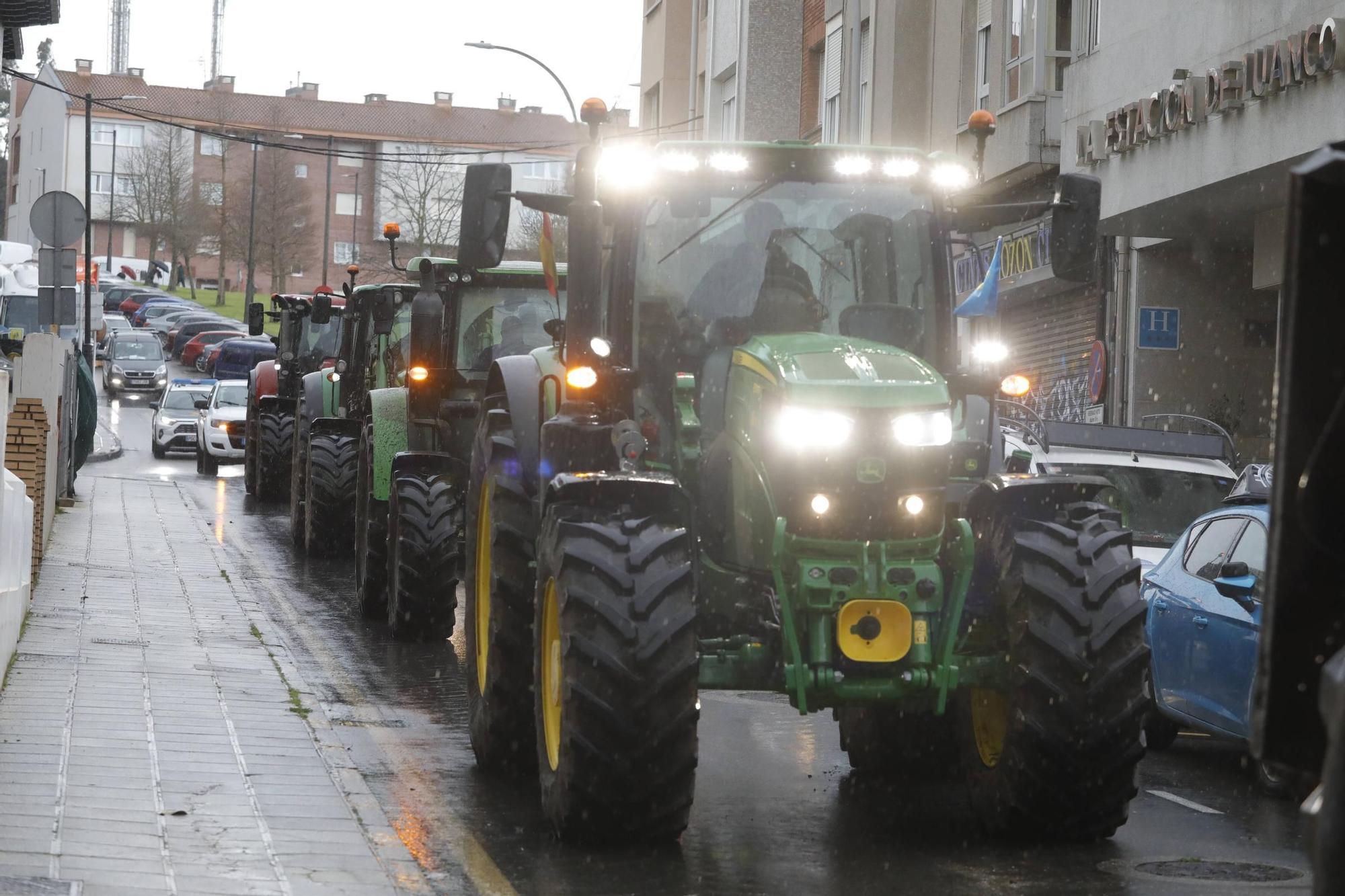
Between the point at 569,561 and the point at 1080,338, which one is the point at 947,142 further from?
the point at 569,561

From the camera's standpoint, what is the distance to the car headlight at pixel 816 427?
7125mm

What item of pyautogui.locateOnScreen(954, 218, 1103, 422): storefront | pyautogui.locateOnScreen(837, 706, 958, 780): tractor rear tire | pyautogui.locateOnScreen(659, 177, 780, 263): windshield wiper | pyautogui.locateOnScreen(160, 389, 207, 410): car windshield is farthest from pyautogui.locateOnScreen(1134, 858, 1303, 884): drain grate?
pyautogui.locateOnScreen(160, 389, 207, 410): car windshield

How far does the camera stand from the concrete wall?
21.9m

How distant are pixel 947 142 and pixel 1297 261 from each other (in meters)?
24.3

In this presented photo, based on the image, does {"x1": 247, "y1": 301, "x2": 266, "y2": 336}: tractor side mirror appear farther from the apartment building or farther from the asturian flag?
the apartment building

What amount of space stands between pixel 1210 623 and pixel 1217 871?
9.02ft

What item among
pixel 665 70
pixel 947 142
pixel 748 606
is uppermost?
pixel 665 70

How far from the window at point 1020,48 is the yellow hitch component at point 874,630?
17494 millimetres

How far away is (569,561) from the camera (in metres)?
6.96

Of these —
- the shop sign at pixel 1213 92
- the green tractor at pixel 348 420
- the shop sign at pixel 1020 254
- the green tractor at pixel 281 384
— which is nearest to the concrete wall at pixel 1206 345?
the shop sign at pixel 1020 254

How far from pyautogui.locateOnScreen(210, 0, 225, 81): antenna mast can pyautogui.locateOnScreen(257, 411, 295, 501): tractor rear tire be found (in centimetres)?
8947

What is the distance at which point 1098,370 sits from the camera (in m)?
22.1

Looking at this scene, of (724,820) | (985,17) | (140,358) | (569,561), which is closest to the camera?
(569,561)

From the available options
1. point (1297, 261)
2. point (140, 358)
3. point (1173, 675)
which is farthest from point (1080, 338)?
point (140, 358)
